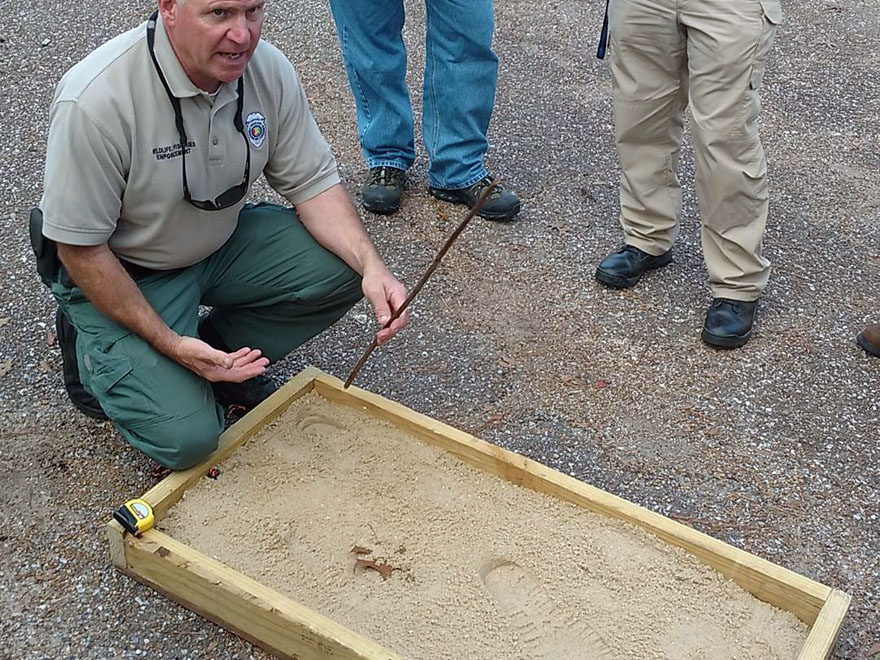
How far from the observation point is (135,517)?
7.44 ft

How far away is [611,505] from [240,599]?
0.90m

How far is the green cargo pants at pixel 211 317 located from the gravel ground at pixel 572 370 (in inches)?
11.5

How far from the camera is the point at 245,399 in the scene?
114 inches

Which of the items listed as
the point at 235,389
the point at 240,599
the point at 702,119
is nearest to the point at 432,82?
the point at 702,119

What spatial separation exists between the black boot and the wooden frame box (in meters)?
0.21

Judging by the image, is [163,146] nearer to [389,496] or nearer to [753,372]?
[389,496]

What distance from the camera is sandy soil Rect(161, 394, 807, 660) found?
2.18 meters

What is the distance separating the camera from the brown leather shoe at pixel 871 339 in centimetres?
325

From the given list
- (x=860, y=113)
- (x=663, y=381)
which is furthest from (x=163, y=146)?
(x=860, y=113)

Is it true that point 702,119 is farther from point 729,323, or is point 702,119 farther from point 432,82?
point 432,82

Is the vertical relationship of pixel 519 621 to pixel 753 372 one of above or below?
above

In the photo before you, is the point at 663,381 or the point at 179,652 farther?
the point at 663,381

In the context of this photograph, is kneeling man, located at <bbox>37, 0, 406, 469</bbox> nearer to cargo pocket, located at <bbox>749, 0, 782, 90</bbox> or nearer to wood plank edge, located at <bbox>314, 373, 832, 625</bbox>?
wood plank edge, located at <bbox>314, 373, 832, 625</bbox>

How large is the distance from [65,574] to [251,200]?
1.98 m
